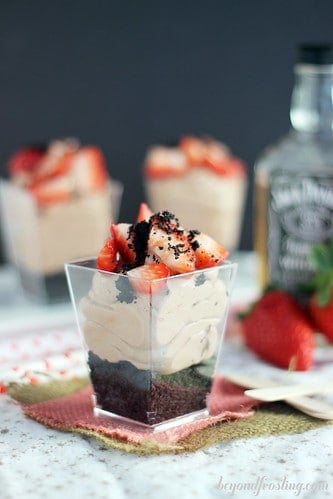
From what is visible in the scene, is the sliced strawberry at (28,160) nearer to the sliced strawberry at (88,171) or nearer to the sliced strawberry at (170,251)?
the sliced strawberry at (88,171)

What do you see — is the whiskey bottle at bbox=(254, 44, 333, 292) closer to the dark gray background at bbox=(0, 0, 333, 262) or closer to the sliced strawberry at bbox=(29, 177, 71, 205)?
the sliced strawberry at bbox=(29, 177, 71, 205)

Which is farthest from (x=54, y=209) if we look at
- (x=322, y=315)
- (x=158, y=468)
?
(x=158, y=468)

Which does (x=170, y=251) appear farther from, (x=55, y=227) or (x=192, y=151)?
(x=192, y=151)

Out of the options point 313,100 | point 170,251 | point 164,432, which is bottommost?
point 164,432

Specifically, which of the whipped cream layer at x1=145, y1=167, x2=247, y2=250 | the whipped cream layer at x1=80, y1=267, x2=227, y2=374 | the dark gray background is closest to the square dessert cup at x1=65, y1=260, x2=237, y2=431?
the whipped cream layer at x1=80, y1=267, x2=227, y2=374

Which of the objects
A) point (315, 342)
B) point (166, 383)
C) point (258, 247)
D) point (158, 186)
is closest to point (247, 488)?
point (166, 383)

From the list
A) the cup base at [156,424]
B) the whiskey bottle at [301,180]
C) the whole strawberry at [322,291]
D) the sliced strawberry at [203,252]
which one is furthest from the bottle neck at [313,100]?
the cup base at [156,424]
